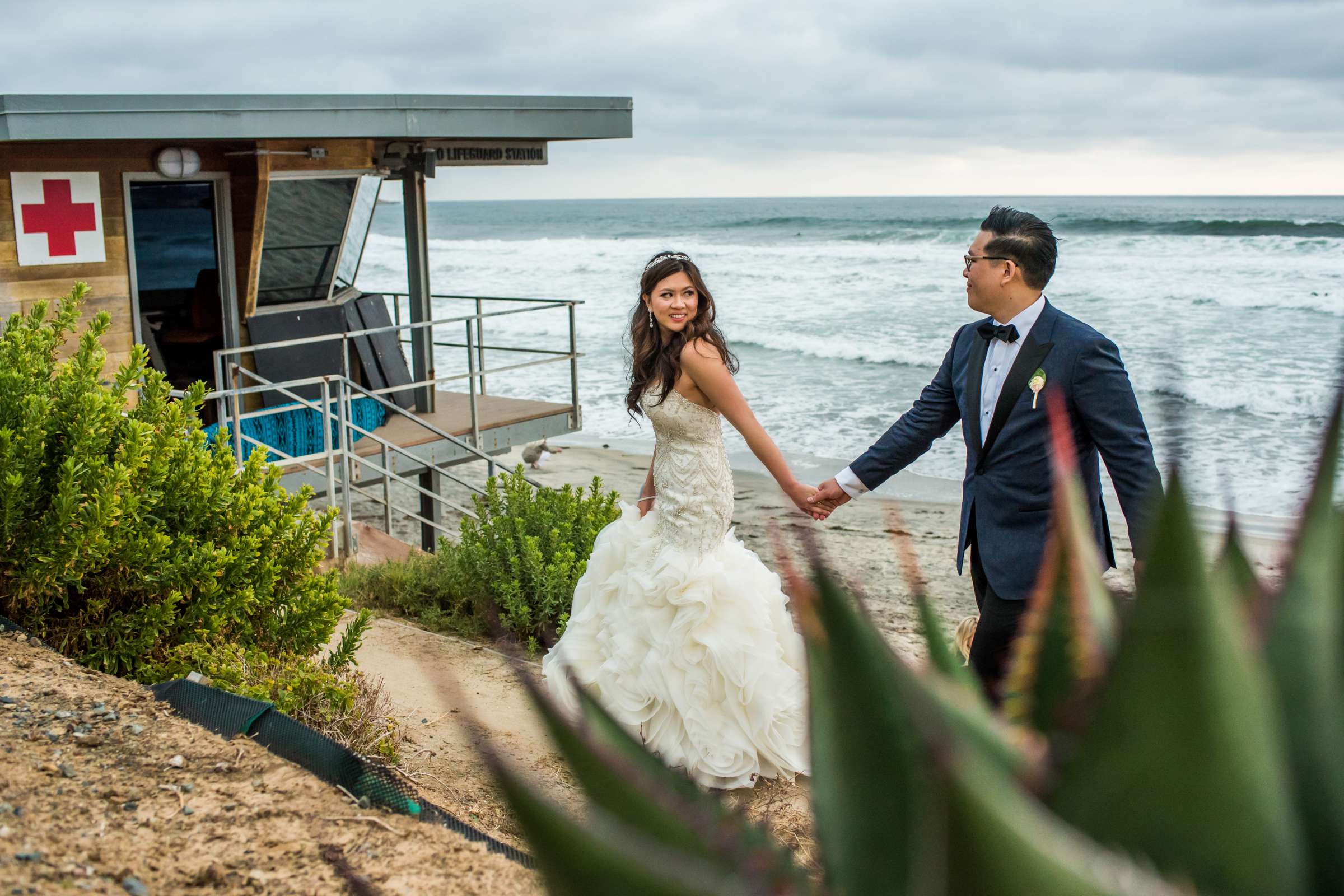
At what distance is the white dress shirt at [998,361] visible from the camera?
4207 millimetres

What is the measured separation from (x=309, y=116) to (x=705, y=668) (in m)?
6.60

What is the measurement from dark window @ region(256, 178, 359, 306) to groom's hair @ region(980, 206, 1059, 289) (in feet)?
26.6

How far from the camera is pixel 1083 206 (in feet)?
274

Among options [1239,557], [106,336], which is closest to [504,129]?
[106,336]

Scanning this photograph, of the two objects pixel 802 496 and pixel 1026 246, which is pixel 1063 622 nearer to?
pixel 1026 246

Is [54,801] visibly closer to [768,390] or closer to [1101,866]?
[1101,866]

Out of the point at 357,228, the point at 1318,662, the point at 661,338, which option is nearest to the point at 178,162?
the point at 357,228

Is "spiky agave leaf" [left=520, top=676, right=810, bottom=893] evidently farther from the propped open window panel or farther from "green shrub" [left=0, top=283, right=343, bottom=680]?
the propped open window panel

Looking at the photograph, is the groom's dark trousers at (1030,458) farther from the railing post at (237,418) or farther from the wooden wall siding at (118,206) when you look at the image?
the wooden wall siding at (118,206)

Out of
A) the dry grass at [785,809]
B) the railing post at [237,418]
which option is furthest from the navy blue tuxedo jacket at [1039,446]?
the railing post at [237,418]

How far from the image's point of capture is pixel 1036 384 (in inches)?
159

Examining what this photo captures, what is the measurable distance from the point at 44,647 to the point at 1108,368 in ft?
12.2

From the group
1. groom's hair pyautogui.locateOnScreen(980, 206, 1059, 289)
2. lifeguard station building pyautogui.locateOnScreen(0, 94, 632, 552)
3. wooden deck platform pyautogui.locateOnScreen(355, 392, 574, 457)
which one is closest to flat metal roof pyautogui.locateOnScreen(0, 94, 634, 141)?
lifeguard station building pyautogui.locateOnScreen(0, 94, 632, 552)

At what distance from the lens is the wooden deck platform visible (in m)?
11.2
